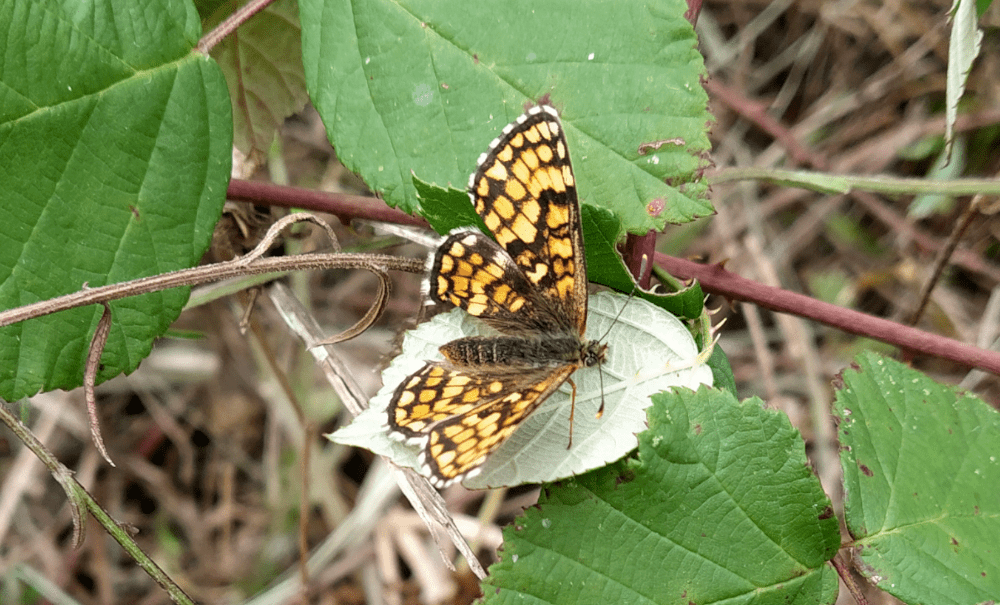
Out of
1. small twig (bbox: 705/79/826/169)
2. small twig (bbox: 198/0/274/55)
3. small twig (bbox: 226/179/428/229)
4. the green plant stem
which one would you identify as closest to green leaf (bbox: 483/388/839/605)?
the green plant stem

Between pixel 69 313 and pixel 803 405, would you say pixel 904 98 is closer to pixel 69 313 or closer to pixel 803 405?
pixel 803 405

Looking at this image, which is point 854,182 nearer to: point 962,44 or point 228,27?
point 962,44

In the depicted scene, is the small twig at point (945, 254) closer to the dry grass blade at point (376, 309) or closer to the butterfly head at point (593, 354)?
the butterfly head at point (593, 354)

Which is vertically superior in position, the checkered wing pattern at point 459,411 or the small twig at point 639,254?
the small twig at point 639,254

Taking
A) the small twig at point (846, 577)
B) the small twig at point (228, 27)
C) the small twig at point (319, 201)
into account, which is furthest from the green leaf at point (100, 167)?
the small twig at point (846, 577)

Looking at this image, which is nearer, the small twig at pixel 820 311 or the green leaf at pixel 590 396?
the green leaf at pixel 590 396
